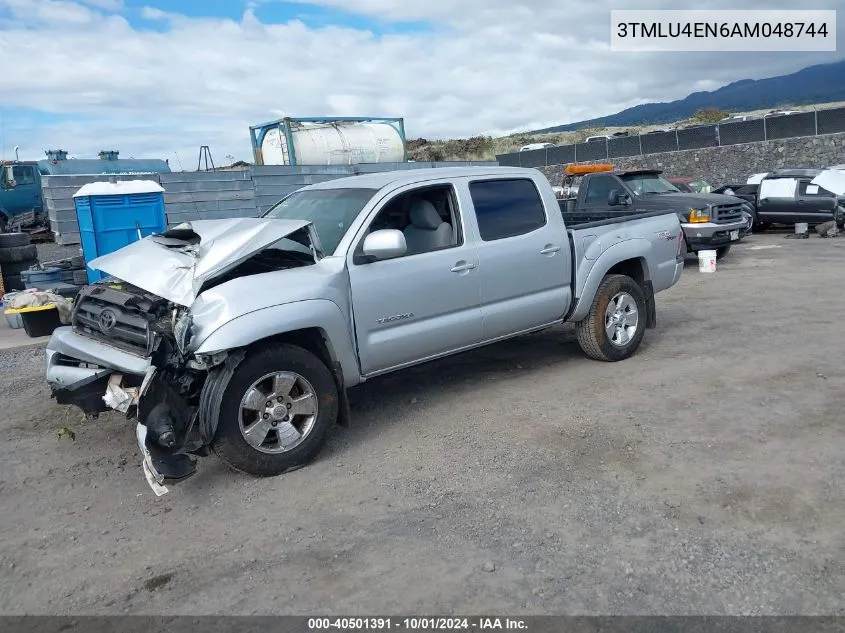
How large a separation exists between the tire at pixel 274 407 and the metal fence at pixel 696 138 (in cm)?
2472

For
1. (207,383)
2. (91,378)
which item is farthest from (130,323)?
(207,383)

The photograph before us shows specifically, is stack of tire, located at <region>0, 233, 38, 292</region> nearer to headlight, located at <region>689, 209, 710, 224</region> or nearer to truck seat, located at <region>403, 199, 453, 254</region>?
truck seat, located at <region>403, 199, 453, 254</region>

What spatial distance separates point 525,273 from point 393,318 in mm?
1379

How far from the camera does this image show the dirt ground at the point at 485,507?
318cm

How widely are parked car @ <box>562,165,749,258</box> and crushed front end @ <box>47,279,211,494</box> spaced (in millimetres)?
9099

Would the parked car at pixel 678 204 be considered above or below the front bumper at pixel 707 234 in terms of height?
above

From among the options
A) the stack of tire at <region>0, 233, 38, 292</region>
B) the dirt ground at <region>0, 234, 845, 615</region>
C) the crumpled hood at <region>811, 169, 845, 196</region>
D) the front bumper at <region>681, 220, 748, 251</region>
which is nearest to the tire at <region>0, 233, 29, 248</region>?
the stack of tire at <region>0, 233, 38, 292</region>

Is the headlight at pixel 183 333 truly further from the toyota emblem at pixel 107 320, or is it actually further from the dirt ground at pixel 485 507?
the dirt ground at pixel 485 507

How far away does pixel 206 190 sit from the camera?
14.3m

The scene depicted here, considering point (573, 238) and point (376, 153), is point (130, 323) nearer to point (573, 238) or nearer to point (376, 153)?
point (573, 238)

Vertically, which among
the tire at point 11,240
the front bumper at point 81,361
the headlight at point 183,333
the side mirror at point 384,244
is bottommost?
the front bumper at point 81,361

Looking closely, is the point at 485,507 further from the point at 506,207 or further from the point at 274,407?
the point at 506,207

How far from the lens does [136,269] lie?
478 centimetres

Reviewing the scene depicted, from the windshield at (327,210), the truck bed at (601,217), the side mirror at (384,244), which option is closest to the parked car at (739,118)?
the truck bed at (601,217)
